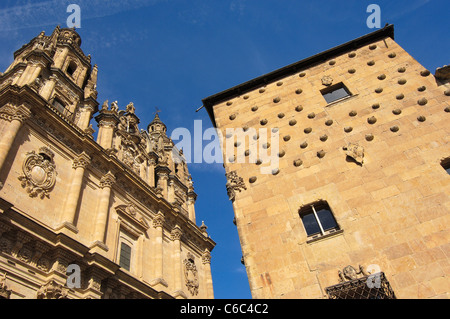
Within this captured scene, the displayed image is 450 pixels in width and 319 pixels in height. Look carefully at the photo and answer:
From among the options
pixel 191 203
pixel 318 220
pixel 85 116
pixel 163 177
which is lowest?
pixel 318 220

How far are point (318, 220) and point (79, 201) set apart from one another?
14192 mm

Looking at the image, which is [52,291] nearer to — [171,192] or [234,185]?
[234,185]

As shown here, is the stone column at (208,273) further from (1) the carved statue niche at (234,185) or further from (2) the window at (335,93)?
(2) the window at (335,93)

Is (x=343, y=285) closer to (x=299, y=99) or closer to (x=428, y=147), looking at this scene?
(x=428, y=147)

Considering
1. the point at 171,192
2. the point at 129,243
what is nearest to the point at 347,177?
the point at 129,243

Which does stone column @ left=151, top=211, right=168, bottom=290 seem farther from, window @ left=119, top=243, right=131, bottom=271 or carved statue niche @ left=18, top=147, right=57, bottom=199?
carved statue niche @ left=18, top=147, right=57, bottom=199

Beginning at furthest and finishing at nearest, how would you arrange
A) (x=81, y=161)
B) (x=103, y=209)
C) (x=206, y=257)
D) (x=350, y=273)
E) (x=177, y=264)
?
1. (x=206, y=257)
2. (x=177, y=264)
3. (x=81, y=161)
4. (x=103, y=209)
5. (x=350, y=273)

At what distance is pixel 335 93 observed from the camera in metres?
9.80

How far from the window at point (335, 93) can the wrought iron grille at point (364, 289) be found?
Answer: 5326 mm

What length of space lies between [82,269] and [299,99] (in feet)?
40.2

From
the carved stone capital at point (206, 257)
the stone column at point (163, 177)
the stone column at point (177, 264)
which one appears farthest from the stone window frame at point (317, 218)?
the carved stone capital at point (206, 257)

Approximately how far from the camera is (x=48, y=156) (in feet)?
56.2

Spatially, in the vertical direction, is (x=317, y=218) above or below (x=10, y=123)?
below

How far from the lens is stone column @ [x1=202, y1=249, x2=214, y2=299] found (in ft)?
80.8
